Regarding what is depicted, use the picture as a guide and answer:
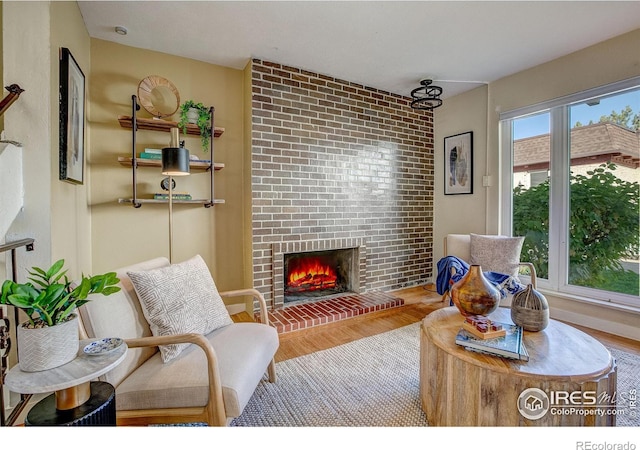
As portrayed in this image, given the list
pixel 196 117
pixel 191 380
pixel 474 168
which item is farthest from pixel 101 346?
pixel 474 168

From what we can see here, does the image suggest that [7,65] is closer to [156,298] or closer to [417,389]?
[156,298]

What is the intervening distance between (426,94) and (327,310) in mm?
2896

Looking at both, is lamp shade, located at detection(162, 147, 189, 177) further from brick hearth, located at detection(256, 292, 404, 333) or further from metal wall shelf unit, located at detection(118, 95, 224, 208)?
brick hearth, located at detection(256, 292, 404, 333)

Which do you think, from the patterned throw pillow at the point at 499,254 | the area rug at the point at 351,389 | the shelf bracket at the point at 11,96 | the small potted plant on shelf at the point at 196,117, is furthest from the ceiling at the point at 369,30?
the area rug at the point at 351,389

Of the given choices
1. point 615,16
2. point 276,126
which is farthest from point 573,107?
point 276,126

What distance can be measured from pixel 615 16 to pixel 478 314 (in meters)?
2.61

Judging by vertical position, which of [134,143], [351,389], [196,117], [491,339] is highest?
[196,117]

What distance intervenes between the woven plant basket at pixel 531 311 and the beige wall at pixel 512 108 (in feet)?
5.90

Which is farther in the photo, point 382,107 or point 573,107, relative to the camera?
point 382,107

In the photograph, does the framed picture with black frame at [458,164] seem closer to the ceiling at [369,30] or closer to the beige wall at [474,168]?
the beige wall at [474,168]

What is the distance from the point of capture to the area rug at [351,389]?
1516 mm

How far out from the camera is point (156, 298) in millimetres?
1385

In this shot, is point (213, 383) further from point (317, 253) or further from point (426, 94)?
point (426, 94)

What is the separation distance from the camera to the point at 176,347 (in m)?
1.37
